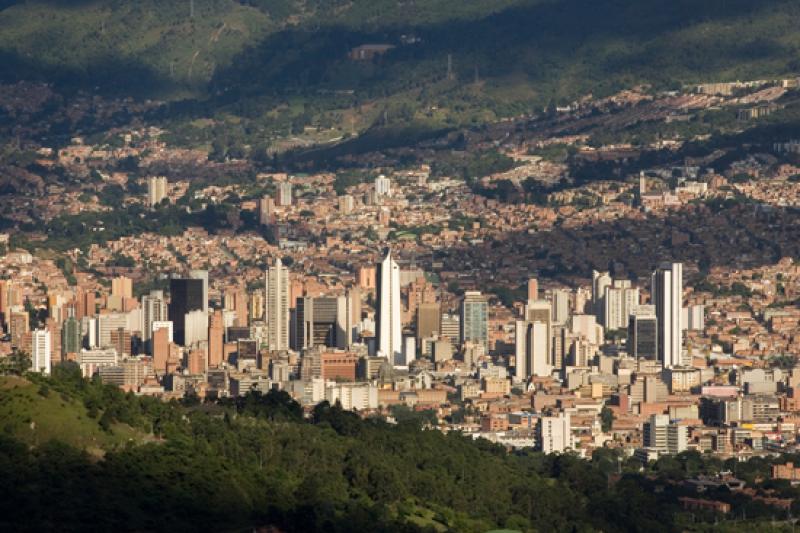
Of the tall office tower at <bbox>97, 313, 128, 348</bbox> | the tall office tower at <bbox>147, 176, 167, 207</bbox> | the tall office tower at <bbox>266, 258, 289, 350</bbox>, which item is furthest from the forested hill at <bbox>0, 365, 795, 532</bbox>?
the tall office tower at <bbox>147, 176, 167, 207</bbox>

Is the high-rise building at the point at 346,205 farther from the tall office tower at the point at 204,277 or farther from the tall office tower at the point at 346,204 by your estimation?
the tall office tower at the point at 204,277

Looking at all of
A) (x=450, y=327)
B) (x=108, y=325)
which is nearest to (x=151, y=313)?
(x=108, y=325)

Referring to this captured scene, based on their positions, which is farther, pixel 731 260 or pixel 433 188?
pixel 433 188

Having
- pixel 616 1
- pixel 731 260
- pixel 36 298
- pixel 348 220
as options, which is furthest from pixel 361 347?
pixel 616 1

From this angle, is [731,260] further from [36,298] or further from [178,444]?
[178,444]

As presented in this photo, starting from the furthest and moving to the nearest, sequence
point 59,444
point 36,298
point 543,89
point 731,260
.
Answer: point 543,89 < point 731,260 < point 36,298 < point 59,444

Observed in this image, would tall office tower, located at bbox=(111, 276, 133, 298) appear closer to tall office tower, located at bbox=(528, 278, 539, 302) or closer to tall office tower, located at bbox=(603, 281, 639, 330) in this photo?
tall office tower, located at bbox=(528, 278, 539, 302)
